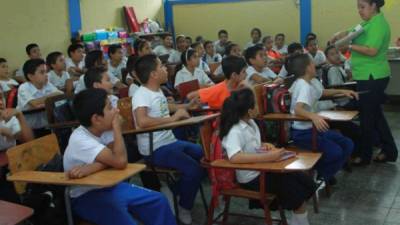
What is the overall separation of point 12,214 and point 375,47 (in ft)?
10.5

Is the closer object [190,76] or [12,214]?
[12,214]

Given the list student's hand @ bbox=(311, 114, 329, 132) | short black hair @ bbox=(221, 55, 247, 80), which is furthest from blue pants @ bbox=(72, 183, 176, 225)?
short black hair @ bbox=(221, 55, 247, 80)

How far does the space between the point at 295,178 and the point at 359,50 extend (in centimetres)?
Answer: 187

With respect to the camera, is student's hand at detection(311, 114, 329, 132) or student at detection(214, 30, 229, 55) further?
student at detection(214, 30, 229, 55)

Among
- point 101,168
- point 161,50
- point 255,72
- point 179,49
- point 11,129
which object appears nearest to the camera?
point 101,168

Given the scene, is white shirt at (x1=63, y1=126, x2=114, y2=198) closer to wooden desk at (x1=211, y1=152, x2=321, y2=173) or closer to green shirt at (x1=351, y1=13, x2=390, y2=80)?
wooden desk at (x1=211, y1=152, x2=321, y2=173)

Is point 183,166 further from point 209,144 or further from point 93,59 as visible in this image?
point 93,59

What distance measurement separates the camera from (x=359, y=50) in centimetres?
398

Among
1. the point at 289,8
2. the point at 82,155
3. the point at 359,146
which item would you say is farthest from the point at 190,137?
the point at 289,8

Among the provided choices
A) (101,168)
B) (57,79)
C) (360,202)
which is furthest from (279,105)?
(57,79)

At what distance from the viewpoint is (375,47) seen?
12.9 feet

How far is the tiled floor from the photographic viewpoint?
306 centimetres

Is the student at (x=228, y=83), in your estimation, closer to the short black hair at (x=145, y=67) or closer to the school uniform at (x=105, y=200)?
the short black hair at (x=145, y=67)

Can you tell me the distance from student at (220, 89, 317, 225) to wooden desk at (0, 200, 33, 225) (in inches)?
41.6
